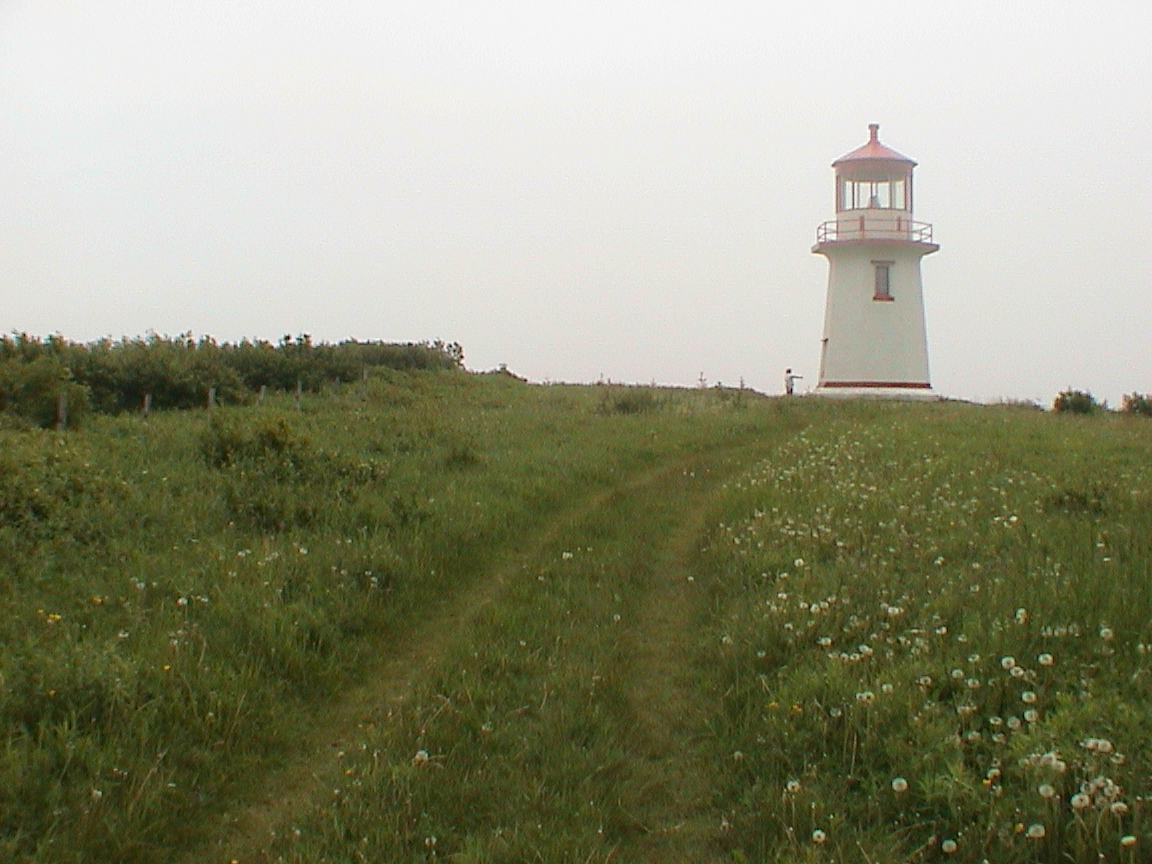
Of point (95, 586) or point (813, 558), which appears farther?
point (813, 558)

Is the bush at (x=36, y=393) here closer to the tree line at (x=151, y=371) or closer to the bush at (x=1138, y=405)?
the tree line at (x=151, y=371)

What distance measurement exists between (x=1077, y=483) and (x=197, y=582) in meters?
9.88

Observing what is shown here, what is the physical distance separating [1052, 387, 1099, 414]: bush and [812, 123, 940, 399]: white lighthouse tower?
15.7ft

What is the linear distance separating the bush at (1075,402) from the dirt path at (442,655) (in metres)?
25.3

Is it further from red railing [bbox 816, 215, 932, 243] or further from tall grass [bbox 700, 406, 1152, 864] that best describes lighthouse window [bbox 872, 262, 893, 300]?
tall grass [bbox 700, 406, 1152, 864]


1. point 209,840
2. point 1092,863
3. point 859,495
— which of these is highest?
point 859,495

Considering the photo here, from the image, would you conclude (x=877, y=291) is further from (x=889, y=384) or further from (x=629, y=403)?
(x=629, y=403)

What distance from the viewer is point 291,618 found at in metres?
8.31

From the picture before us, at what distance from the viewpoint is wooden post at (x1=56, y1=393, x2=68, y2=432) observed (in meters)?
16.2

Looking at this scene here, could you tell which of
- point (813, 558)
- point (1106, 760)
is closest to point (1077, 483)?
point (813, 558)

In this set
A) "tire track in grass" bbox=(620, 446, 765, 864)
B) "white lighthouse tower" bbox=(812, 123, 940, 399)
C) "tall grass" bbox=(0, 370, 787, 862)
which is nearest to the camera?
"tire track in grass" bbox=(620, 446, 765, 864)

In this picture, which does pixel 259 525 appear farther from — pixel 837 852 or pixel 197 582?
pixel 837 852

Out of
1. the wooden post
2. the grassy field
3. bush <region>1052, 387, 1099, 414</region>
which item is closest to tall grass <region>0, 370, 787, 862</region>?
the grassy field

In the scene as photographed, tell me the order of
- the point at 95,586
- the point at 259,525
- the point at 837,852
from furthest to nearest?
the point at 259,525 < the point at 95,586 < the point at 837,852
